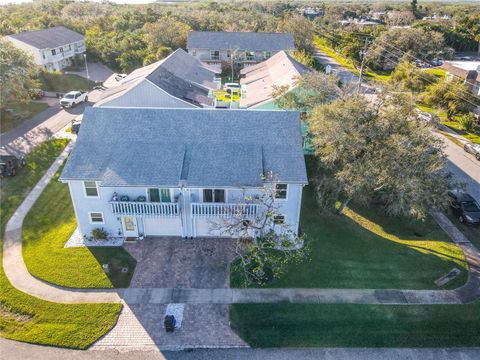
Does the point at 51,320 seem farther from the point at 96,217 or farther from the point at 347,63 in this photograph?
the point at 347,63

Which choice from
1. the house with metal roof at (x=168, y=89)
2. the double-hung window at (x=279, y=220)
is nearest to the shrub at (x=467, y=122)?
the house with metal roof at (x=168, y=89)

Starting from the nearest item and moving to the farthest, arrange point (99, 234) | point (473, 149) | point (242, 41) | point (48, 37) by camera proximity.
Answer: point (99, 234)
point (473, 149)
point (48, 37)
point (242, 41)

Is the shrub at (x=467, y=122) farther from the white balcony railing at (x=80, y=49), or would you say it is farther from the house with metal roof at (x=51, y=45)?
the white balcony railing at (x=80, y=49)

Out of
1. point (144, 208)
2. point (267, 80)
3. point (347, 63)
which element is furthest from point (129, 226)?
point (347, 63)

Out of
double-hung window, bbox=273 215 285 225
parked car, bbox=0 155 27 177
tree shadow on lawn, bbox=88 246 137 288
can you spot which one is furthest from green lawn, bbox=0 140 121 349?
parked car, bbox=0 155 27 177

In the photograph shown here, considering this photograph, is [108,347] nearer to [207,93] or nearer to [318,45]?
[207,93]

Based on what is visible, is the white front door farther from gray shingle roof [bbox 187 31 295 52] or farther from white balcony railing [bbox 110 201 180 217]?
gray shingle roof [bbox 187 31 295 52]
